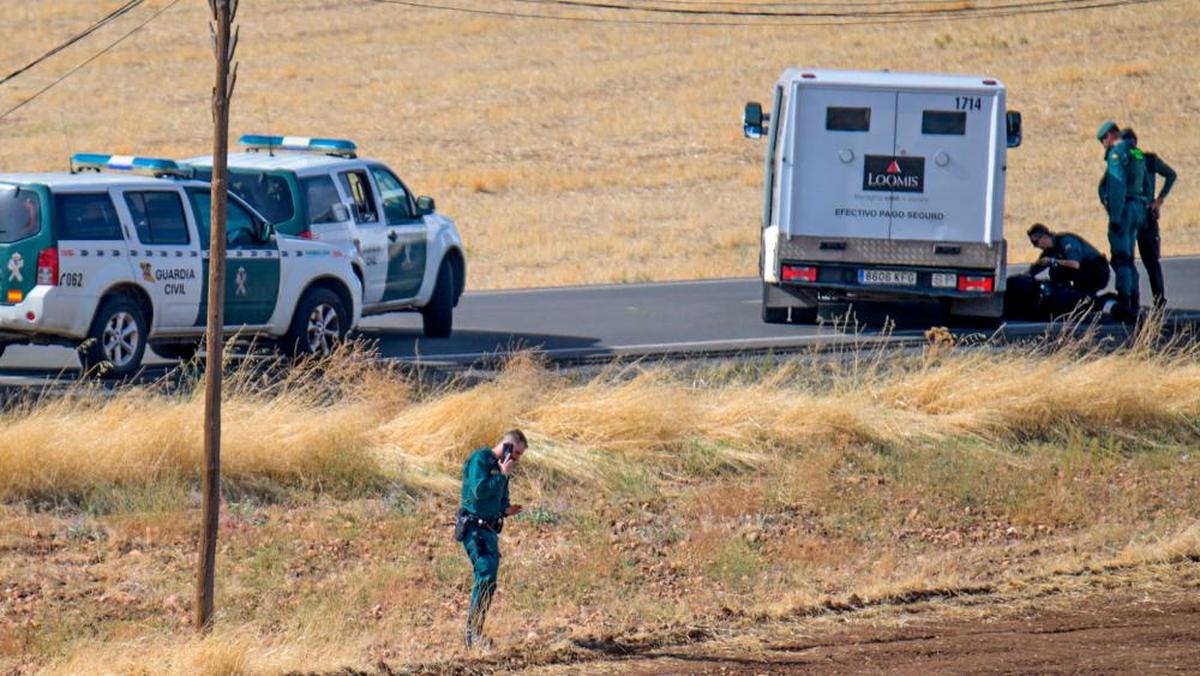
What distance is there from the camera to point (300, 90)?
177 feet

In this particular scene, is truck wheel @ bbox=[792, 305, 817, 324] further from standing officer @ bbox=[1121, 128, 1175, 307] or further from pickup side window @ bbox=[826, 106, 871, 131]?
standing officer @ bbox=[1121, 128, 1175, 307]

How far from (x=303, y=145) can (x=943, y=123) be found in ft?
20.9

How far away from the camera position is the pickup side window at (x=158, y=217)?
14.1 meters

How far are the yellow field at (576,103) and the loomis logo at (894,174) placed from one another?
7.90 meters

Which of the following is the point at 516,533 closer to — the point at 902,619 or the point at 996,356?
the point at 902,619

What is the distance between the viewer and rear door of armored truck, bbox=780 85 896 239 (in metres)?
17.5

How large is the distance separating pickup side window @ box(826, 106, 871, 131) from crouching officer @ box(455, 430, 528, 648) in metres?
9.37

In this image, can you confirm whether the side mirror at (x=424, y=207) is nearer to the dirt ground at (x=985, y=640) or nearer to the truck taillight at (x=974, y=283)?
the truck taillight at (x=974, y=283)

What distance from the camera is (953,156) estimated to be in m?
17.5

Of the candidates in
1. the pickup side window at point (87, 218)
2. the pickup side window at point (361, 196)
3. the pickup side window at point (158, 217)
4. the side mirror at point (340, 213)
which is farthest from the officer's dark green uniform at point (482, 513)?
the pickup side window at point (361, 196)

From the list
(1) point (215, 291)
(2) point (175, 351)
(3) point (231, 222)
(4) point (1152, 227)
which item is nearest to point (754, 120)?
(4) point (1152, 227)

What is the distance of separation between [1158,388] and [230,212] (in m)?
7.90

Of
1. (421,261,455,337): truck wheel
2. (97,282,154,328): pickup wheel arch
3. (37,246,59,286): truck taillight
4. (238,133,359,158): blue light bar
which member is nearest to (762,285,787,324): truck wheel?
(421,261,455,337): truck wheel

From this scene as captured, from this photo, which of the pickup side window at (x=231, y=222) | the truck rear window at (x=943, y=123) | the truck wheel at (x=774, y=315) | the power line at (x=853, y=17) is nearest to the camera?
the pickup side window at (x=231, y=222)
